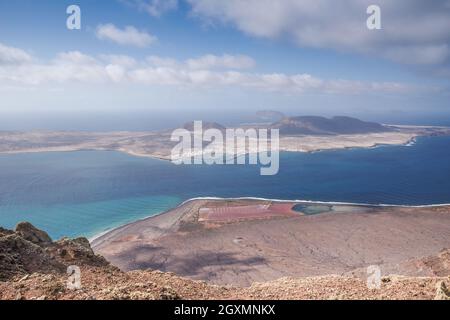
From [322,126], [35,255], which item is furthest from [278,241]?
[322,126]

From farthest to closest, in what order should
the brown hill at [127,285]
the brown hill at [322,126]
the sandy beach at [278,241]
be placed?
the brown hill at [322,126]
the sandy beach at [278,241]
the brown hill at [127,285]

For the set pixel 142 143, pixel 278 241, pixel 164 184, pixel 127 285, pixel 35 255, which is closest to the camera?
pixel 127 285

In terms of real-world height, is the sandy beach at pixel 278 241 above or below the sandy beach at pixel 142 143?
below

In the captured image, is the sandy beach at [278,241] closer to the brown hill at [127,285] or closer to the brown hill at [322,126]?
the brown hill at [127,285]

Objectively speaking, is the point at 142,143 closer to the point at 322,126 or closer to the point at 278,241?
the point at 322,126

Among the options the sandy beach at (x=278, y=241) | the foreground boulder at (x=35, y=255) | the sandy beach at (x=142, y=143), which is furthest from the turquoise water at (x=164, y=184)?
the foreground boulder at (x=35, y=255)

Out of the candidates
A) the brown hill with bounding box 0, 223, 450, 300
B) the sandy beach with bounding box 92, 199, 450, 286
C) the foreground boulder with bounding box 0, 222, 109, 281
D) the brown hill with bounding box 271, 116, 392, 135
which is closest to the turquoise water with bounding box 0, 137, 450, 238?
the sandy beach with bounding box 92, 199, 450, 286

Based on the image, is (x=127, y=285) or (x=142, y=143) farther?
(x=142, y=143)

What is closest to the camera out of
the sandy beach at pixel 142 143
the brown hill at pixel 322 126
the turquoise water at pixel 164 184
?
the turquoise water at pixel 164 184
